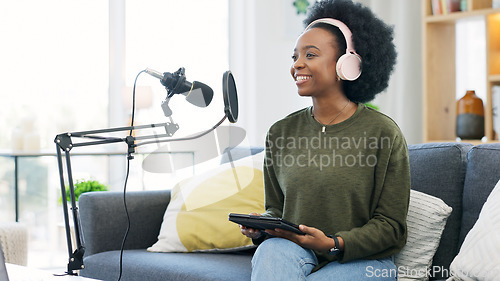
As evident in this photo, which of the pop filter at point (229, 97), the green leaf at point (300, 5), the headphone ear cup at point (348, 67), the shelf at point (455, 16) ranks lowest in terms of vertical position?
the pop filter at point (229, 97)

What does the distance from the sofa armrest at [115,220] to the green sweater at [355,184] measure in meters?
0.79

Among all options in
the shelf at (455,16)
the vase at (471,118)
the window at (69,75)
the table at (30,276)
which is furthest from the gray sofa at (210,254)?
the shelf at (455,16)

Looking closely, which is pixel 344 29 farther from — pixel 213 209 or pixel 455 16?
pixel 455 16

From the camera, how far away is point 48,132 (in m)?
3.85

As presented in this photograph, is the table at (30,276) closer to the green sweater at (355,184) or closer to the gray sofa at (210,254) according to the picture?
the gray sofa at (210,254)

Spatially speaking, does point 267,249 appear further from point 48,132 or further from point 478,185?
point 48,132

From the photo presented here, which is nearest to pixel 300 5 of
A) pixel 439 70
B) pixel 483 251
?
pixel 439 70

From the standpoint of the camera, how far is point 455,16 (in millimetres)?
3426

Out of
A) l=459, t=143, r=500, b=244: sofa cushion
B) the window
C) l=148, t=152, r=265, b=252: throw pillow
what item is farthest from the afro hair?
the window

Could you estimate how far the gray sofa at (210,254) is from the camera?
1721 millimetres

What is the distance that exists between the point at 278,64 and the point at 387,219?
2.95m

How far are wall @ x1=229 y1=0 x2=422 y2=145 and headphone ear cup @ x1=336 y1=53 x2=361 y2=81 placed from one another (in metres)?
2.57

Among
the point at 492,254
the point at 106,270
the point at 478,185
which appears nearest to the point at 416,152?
the point at 478,185

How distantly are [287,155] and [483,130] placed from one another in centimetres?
199
